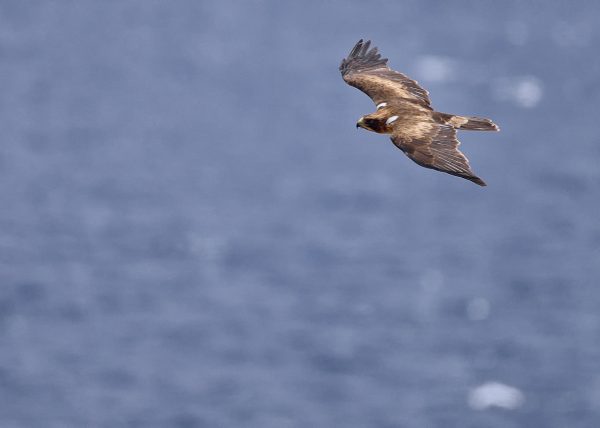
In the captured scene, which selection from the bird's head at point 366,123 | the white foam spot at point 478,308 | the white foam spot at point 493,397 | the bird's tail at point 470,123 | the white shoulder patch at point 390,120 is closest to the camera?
the bird's tail at point 470,123

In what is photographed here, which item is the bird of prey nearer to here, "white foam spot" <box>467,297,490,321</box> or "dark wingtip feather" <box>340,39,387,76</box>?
"dark wingtip feather" <box>340,39,387,76</box>

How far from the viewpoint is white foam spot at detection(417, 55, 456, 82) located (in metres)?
146

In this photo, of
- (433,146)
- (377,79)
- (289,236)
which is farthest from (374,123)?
(289,236)

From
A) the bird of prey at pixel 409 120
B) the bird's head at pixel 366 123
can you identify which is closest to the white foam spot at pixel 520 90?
the bird of prey at pixel 409 120

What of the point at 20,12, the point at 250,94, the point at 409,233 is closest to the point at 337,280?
the point at 409,233

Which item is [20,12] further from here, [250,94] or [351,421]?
[351,421]

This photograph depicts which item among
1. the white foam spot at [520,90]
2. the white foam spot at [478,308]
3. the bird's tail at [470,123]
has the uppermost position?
the white foam spot at [520,90]

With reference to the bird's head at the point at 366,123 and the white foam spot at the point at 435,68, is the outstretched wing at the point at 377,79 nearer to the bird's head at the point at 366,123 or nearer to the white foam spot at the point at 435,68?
the bird's head at the point at 366,123

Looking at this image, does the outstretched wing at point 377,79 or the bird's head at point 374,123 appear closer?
the bird's head at point 374,123

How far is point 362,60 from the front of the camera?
54875mm

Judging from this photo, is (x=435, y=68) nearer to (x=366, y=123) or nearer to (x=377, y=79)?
(x=377, y=79)

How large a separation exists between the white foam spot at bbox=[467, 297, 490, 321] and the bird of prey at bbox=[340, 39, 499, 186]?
268 ft

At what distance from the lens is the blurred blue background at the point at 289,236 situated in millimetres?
127812

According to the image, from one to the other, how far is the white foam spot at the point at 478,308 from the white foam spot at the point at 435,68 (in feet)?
73.9
